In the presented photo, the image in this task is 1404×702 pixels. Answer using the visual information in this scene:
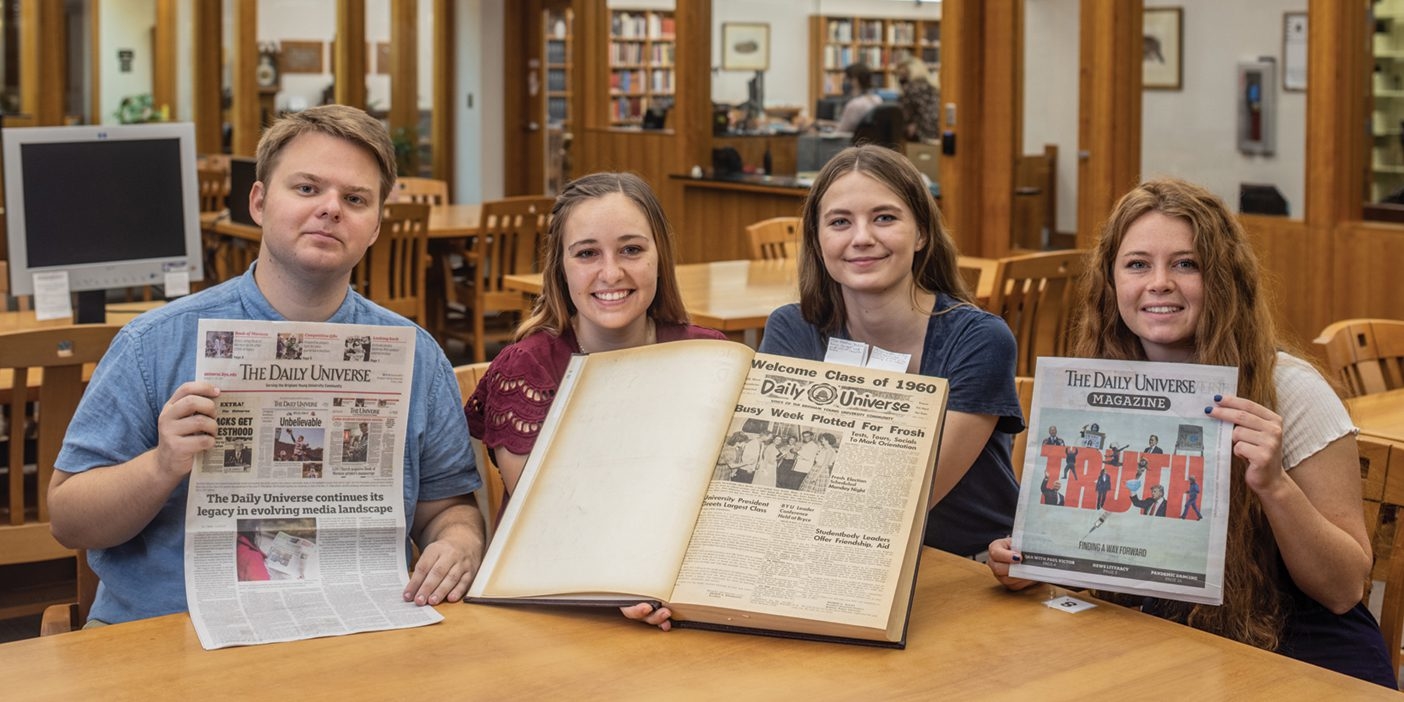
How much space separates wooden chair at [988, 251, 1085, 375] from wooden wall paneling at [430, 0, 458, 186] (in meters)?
8.29

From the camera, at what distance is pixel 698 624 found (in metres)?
1.61

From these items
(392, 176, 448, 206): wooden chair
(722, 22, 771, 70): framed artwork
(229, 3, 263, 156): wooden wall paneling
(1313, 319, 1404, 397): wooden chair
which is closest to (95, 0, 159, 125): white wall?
(229, 3, 263, 156): wooden wall paneling

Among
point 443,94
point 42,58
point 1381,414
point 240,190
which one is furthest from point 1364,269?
point 42,58

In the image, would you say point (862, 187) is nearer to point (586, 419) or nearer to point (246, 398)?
point (586, 419)

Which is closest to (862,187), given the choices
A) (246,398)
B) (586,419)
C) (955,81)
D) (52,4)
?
(586,419)

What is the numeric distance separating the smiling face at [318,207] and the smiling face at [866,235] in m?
0.69

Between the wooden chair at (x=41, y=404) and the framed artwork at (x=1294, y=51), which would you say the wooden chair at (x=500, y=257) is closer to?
the framed artwork at (x=1294, y=51)

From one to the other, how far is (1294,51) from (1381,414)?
137 inches

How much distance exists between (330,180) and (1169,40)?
18.1 ft

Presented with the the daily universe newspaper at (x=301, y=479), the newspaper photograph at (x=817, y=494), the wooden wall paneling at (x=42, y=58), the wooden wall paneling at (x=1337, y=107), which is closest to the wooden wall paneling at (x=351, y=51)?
the wooden wall paneling at (x=42, y=58)

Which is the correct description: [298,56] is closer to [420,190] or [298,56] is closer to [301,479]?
[420,190]

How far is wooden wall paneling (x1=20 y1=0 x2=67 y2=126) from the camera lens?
12.0m

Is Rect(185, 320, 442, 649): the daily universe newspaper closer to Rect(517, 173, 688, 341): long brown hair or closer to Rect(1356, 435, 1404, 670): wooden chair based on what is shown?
Rect(517, 173, 688, 341): long brown hair

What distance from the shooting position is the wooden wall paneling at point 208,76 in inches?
494
